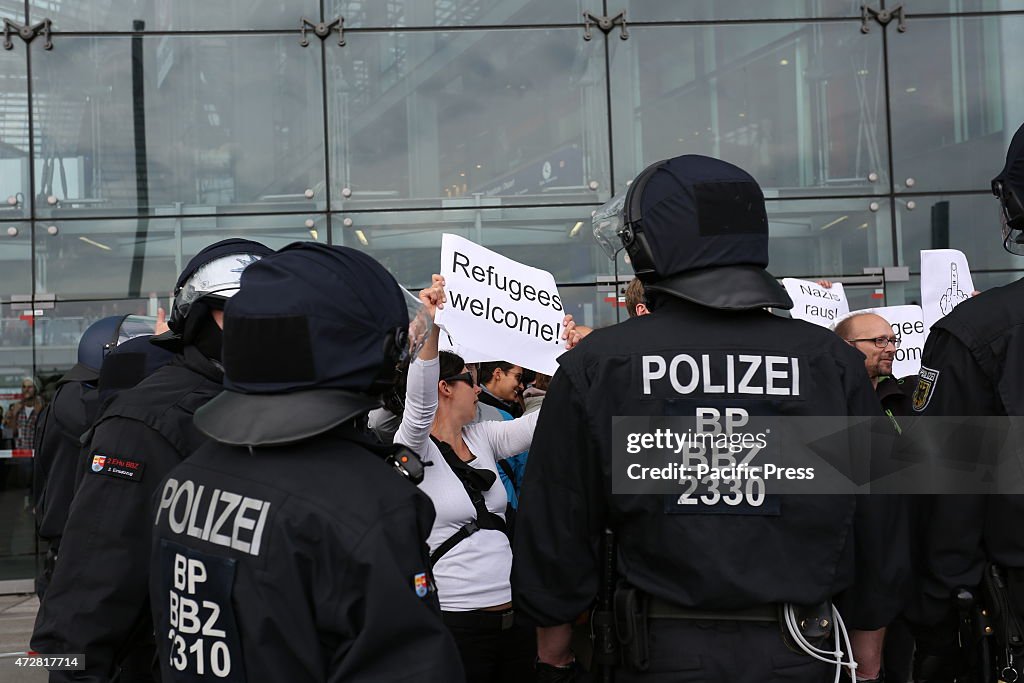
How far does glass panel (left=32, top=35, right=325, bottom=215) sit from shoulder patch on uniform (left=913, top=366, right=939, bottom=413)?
8.27 metres

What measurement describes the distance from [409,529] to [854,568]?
4.27 feet

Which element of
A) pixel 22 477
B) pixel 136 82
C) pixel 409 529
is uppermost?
pixel 136 82

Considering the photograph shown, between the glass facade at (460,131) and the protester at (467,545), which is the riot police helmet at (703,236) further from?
the glass facade at (460,131)

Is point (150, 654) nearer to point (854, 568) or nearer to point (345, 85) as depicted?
point (854, 568)

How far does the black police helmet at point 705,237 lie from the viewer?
8.39 feet

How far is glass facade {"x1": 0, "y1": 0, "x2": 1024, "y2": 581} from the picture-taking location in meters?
10.2

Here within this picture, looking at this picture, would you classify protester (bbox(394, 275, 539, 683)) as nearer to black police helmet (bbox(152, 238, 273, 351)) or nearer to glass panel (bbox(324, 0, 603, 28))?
black police helmet (bbox(152, 238, 273, 351))

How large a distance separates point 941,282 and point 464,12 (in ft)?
20.9

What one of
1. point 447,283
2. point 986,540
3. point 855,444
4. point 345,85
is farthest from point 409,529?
point 345,85

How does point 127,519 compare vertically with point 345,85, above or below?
below

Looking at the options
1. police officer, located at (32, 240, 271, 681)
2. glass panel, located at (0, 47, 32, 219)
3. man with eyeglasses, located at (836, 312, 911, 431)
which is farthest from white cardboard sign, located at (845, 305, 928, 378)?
glass panel, located at (0, 47, 32, 219)

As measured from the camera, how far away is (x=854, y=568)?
8.24 ft

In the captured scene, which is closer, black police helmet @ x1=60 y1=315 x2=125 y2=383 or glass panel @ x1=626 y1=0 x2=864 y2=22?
black police helmet @ x1=60 y1=315 x2=125 y2=383

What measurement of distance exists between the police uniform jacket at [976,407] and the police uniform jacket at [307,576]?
1.62 meters
